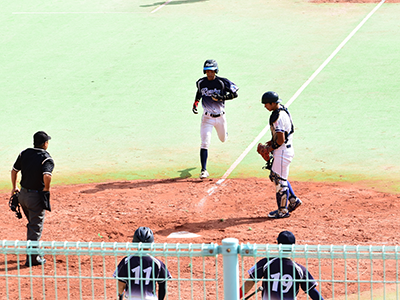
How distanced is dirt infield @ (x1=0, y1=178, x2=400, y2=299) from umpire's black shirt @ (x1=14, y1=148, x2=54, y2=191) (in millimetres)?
1160

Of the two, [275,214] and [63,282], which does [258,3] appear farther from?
[63,282]

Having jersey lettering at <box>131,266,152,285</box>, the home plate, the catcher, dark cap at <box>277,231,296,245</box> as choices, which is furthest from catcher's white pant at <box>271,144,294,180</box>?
jersey lettering at <box>131,266,152,285</box>

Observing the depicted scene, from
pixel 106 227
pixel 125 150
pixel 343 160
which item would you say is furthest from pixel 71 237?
pixel 343 160

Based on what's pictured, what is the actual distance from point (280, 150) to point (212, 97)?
2.51m

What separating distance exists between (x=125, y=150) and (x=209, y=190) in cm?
307

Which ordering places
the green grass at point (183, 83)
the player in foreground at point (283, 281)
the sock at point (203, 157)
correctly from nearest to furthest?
the player in foreground at point (283, 281), the sock at point (203, 157), the green grass at point (183, 83)

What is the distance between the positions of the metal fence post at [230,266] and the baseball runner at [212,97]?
7.45 meters

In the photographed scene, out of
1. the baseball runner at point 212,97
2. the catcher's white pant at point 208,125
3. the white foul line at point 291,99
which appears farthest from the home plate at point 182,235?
the catcher's white pant at point 208,125

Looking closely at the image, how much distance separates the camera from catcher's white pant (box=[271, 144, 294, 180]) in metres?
9.66

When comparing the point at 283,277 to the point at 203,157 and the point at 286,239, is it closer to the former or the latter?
the point at 286,239

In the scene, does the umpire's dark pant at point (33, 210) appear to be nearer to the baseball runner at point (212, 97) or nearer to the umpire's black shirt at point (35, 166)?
the umpire's black shirt at point (35, 166)

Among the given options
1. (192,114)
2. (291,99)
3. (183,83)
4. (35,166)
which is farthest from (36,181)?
(183,83)

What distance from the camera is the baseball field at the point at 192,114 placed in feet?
33.3

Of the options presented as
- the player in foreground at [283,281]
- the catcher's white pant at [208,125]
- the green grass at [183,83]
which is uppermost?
the green grass at [183,83]
